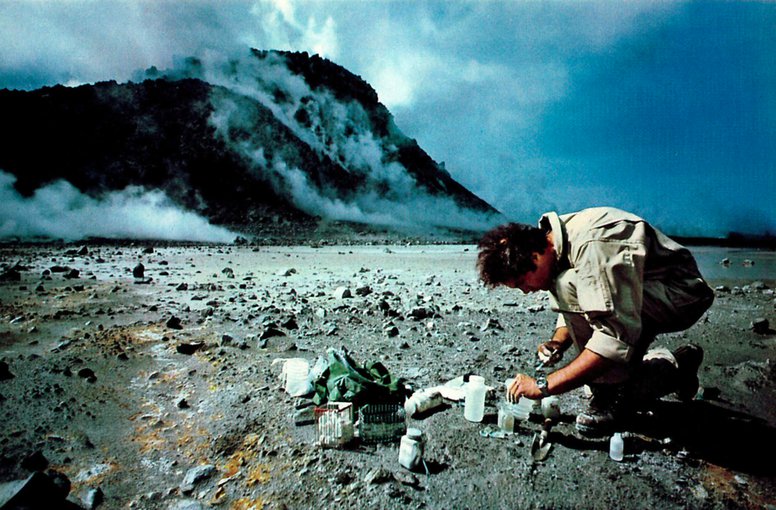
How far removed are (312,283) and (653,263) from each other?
6654 millimetres

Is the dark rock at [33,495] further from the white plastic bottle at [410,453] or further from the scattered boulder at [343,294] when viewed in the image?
the scattered boulder at [343,294]

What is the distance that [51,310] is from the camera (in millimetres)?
5629

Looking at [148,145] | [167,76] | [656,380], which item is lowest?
[656,380]

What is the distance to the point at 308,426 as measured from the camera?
261 centimetres

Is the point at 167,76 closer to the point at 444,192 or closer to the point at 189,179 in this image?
the point at 189,179

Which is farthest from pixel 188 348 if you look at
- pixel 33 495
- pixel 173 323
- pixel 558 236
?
pixel 558 236

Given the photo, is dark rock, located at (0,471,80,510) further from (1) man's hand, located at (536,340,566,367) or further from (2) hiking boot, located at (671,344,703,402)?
(2) hiking boot, located at (671,344,703,402)

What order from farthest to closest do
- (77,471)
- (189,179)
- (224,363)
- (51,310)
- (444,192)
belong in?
(444,192) → (189,179) → (51,310) → (224,363) → (77,471)

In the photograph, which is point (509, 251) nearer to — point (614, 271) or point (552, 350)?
point (614, 271)

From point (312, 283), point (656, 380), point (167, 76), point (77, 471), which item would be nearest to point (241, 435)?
point (77, 471)

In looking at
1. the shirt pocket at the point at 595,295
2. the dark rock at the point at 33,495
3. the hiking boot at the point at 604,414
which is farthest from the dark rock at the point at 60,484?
the hiking boot at the point at 604,414

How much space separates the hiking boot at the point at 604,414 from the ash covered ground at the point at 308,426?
8cm

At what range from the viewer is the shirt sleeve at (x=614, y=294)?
6.59ft

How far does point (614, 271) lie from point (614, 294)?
11cm
